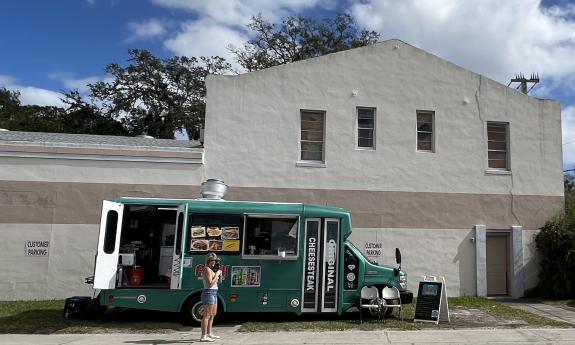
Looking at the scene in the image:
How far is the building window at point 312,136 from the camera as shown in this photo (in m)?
16.8

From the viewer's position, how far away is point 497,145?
17766mm

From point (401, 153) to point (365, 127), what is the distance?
1.49 m

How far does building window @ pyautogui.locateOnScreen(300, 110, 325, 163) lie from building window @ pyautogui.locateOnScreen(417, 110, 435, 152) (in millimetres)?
3380

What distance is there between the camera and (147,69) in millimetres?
40969

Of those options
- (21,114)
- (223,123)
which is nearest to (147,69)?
(21,114)

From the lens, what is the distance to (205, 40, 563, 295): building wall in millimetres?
16359

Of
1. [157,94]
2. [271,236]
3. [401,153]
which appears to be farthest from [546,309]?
[157,94]

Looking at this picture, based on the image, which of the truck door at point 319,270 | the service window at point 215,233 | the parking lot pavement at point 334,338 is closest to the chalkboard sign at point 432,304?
the parking lot pavement at point 334,338

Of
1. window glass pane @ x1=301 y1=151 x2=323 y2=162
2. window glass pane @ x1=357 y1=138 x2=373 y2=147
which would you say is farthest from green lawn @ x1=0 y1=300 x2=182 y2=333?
window glass pane @ x1=357 y1=138 x2=373 y2=147

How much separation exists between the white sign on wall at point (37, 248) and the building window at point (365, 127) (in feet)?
33.8

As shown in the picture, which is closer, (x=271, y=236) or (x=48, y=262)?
(x=271, y=236)

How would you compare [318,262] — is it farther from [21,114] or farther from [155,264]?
[21,114]

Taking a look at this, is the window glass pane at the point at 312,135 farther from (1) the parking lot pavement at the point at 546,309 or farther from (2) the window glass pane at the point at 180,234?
(1) the parking lot pavement at the point at 546,309

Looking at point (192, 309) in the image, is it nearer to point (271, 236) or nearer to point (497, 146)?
point (271, 236)
